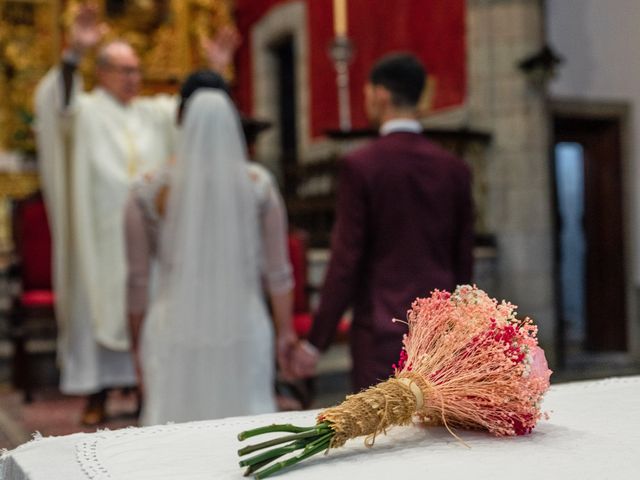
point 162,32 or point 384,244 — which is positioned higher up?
point 162,32

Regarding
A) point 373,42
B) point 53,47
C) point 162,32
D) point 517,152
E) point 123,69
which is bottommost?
point 517,152

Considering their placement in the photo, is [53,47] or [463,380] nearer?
[463,380]

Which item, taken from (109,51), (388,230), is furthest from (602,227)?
(388,230)

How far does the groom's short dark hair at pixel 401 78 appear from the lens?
112 inches

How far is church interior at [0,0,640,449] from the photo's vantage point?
680 cm

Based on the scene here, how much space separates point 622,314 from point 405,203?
263 inches

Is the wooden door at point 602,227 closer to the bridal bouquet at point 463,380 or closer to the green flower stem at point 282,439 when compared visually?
the bridal bouquet at point 463,380

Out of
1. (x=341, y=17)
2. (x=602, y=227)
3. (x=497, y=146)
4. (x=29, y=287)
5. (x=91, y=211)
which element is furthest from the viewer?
(x=341, y=17)

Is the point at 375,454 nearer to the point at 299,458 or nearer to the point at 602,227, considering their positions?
the point at 299,458

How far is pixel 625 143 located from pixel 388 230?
21.4ft

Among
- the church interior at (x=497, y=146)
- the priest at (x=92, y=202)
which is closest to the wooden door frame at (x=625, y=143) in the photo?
the church interior at (x=497, y=146)

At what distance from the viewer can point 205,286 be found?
10.3 feet

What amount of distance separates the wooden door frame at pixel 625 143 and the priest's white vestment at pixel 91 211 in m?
4.35

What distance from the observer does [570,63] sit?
8.77m
